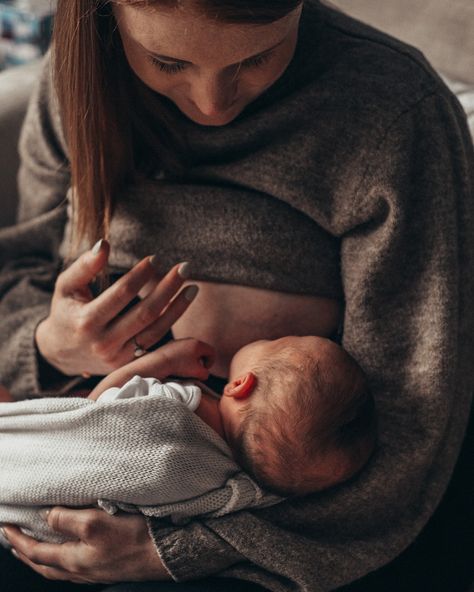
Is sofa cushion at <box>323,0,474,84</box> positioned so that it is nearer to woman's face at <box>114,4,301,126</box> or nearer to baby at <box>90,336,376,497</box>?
woman's face at <box>114,4,301,126</box>

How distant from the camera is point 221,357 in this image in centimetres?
115

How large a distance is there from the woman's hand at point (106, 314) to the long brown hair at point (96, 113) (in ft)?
0.33

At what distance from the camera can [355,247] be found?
3.46 ft

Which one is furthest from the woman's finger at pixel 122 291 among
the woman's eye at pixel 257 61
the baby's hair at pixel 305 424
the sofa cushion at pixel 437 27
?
the sofa cushion at pixel 437 27

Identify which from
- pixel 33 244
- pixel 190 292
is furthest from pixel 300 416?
pixel 33 244

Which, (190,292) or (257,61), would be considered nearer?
(257,61)

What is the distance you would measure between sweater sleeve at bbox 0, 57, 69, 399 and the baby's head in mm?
369

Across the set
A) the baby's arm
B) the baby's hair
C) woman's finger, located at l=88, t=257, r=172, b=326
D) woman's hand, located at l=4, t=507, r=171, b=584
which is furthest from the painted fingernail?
woman's hand, located at l=4, t=507, r=171, b=584

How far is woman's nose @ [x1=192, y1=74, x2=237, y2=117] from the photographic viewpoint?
85cm

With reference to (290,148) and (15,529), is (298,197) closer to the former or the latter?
(290,148)

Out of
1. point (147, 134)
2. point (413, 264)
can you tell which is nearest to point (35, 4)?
point (147, 134)

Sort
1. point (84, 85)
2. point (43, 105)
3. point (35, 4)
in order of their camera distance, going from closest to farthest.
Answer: point (84, 85)
point (43, 105)
point (35, 4)

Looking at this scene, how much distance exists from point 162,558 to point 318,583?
20cm

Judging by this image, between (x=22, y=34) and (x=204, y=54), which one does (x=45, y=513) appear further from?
(x=22, y=34)
